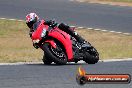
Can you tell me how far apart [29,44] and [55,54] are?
6767mm

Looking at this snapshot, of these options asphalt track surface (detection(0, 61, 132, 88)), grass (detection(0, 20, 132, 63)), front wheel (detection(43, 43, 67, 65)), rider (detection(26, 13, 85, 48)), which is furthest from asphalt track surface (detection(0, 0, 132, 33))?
asphalt track surface (detection(0, 61, 132, 88))

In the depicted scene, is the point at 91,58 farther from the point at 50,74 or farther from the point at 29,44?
the point at 29,44

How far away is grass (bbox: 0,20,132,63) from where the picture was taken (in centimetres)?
1641

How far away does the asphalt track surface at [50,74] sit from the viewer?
10.6 meters

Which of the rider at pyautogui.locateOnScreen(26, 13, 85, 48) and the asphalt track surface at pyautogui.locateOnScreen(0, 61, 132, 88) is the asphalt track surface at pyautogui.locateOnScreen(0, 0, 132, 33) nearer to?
the rider at pyautogui.locateOnScreen(26, 13, 85, 48)

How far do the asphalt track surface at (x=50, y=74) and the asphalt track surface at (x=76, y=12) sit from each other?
10.9 m

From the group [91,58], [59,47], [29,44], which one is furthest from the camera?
[29,44]

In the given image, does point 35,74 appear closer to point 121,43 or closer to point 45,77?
point 45,77

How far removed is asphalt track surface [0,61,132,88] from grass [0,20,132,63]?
184cm

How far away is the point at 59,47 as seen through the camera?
14203mm

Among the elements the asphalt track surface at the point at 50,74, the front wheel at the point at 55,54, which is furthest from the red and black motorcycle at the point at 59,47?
the asphalt track surface at the point at 50,74

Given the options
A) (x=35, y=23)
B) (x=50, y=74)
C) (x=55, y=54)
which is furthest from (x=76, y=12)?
(x=50, y=74)

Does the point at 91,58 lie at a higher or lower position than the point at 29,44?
higher

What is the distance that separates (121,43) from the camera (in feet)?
67.1
